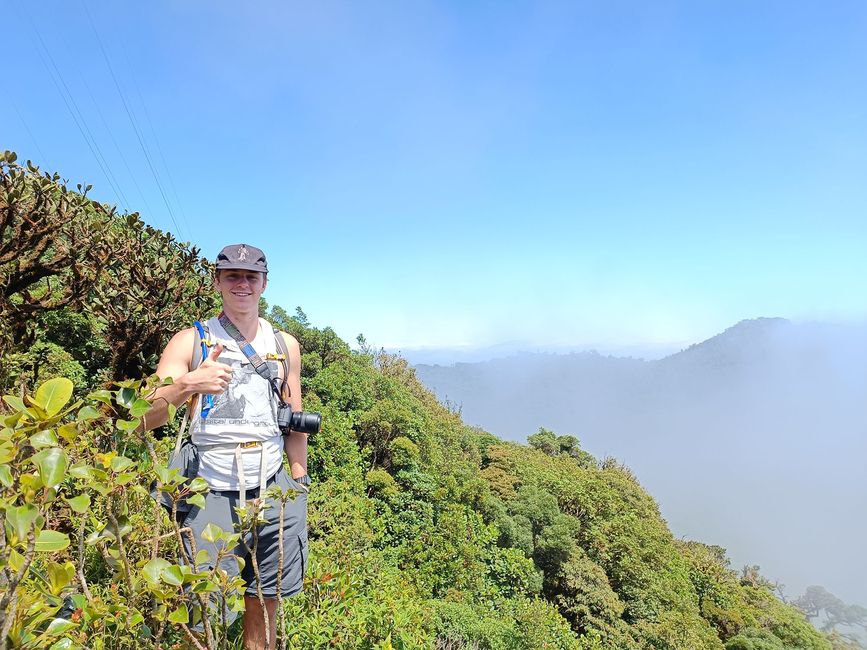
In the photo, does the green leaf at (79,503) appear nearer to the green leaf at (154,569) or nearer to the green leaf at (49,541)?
the green leaf at (49,541)

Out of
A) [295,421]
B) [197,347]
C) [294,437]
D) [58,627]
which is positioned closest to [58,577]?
[58,627]

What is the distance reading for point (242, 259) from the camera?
92.4 inches

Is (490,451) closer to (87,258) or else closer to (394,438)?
(394,438)

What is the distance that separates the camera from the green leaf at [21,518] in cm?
79

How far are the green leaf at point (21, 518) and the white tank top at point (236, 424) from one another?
1390 mm

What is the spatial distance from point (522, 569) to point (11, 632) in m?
14.1

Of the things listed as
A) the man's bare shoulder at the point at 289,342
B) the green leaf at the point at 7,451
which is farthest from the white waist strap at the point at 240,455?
the green leaf at the point at 7,451

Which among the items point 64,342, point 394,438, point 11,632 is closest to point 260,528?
point 11,632

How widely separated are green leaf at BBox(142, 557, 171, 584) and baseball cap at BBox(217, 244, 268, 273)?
1.48m

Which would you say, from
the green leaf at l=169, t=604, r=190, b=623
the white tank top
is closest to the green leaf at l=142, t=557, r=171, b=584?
the green leaf at l=169, t=604, r=190, b=623

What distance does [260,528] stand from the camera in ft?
7.48

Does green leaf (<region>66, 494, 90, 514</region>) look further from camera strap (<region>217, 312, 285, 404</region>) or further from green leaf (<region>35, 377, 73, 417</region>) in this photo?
camera strap (<region>217, 312, 285, 404</region>)

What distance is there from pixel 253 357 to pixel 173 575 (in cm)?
134

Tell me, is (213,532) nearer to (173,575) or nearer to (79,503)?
(173,575)
